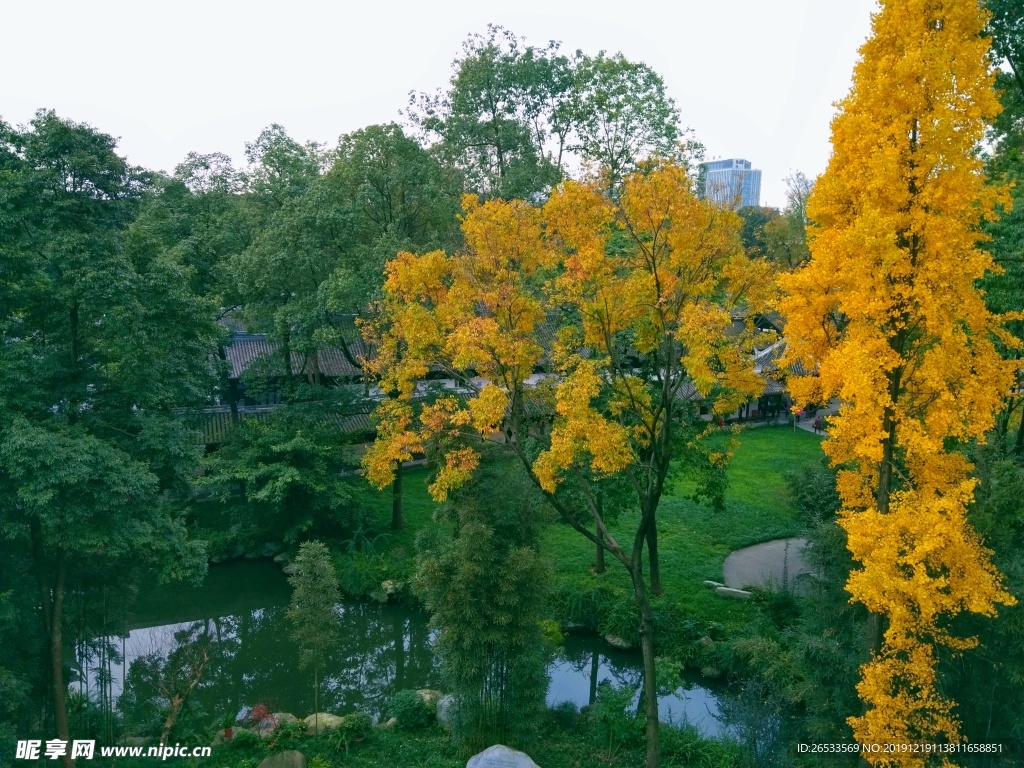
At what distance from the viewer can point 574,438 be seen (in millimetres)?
6957

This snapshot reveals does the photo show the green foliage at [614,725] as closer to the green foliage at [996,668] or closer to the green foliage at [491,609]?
the green foliage at [491,609]

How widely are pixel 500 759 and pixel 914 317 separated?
232 inches

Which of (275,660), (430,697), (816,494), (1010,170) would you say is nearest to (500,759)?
(430,697)

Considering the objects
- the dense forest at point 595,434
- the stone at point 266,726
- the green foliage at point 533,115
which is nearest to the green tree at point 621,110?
the green foliage at point 533,115

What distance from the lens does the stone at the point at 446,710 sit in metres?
8.29

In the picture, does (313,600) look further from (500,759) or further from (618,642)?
(618,642)

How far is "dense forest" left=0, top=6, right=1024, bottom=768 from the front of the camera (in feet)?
17.1

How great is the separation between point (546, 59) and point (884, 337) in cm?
1323

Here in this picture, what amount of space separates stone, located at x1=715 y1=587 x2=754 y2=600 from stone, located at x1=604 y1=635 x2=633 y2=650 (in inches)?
87.3

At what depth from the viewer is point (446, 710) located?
8586mm

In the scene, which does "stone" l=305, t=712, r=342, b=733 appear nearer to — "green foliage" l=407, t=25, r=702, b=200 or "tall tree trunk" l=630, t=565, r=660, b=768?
"tall tree trunk" l=630, t=565, r=660, b=768

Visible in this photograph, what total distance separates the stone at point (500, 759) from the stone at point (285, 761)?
2.01 m

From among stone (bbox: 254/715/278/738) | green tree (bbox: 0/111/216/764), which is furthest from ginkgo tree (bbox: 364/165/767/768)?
stone (bbox: 254/715/278/738)

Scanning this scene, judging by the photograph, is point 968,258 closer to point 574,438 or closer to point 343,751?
point 574,438
